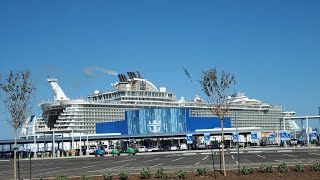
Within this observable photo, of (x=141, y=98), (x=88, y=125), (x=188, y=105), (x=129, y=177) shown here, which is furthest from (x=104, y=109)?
(x=129, y=177)

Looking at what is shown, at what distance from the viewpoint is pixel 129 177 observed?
19.9 meters

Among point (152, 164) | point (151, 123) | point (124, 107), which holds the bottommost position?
point (152, 164)

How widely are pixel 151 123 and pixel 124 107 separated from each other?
16.8m

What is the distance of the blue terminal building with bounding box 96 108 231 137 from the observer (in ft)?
414

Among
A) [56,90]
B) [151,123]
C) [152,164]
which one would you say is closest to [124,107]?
[151,123]

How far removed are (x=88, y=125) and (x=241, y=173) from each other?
365 ft

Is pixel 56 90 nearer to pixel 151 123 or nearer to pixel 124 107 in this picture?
pixel 124 107

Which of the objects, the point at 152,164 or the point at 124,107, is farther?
the point at 124,107

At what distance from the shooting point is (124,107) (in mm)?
141125

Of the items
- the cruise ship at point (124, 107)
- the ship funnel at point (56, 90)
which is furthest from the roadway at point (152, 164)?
the ship funnel at point (56, 90)

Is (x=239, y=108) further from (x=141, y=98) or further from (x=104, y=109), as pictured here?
(x=104, y=109)

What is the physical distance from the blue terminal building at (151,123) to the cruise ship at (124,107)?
610 cm

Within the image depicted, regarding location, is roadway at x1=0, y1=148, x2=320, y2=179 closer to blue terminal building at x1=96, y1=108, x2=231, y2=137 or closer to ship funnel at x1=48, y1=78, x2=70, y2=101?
blue terminal building at x1=96, y1=108, x2=231, y2=137

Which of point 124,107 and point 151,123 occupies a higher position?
point 124,107
